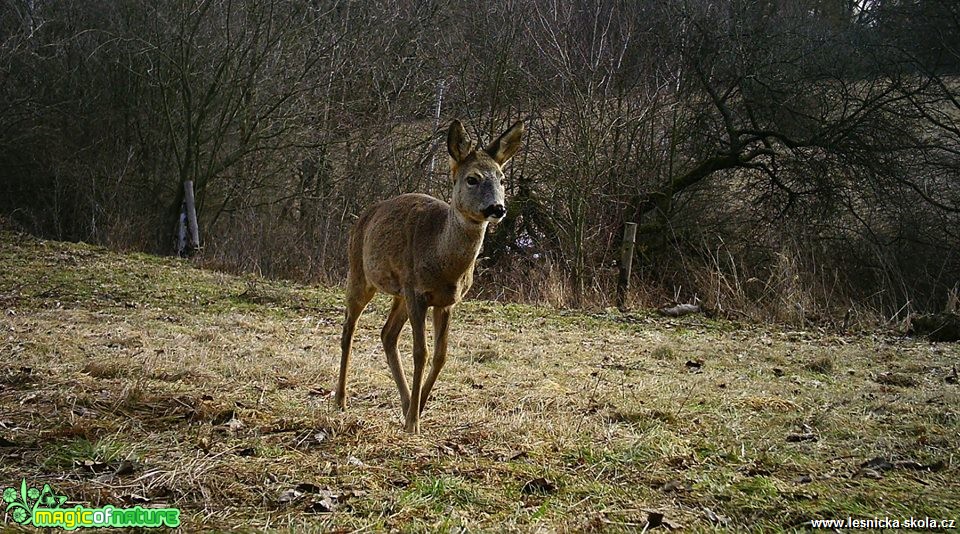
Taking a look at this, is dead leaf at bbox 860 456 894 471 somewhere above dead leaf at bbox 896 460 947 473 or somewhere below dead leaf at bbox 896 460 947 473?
below

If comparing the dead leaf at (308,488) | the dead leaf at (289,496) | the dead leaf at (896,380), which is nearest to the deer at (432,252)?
the dead leaf at (308,488)

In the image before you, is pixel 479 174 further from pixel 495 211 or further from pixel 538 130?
pixel 538 130

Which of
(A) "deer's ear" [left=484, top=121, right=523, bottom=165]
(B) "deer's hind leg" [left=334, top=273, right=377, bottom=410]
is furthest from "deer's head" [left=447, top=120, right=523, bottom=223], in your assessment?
(B) "deer's hind leg" [left=334, top=273, right=377, bottom=410]

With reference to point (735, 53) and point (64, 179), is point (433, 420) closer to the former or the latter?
point (735, 53)

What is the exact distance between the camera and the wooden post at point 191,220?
18125 millimetres

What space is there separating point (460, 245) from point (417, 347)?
2.37 ft

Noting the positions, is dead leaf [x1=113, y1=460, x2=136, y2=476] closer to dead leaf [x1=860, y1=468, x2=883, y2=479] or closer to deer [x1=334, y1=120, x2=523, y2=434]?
deer [x1=334, y1=120, x2=523, y2=434]

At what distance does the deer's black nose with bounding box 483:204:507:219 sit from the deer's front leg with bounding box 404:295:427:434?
A: 74 cm

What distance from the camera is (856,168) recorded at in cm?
1648

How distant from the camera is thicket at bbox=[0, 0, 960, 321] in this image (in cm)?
1606

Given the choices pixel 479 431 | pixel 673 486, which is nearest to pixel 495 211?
pixel 479 431

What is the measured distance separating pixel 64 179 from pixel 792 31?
15864 millimetres

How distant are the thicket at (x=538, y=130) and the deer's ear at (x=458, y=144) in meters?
7.66

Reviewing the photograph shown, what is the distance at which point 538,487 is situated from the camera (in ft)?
13.4
